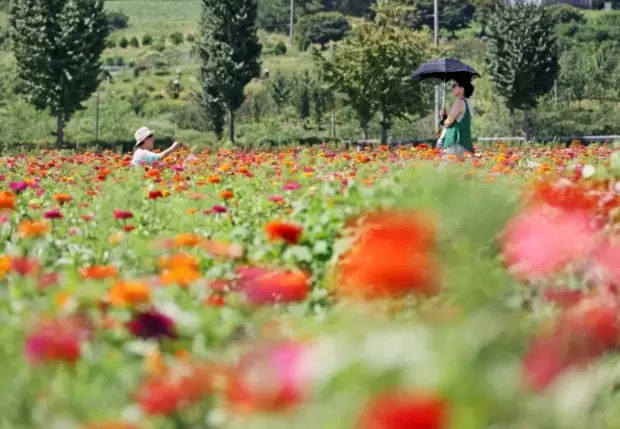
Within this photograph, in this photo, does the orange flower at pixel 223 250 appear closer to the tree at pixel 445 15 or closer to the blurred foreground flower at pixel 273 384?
the blurred foreground flower at pixel 273 384

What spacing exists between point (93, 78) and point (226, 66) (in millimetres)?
4687

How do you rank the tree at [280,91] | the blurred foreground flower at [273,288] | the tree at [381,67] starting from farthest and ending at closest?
the tree at [280,91], the tree at [381,67], the blurred foreground flower at [273,288]

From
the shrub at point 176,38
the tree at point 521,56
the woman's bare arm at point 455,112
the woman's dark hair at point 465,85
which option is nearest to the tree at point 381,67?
the tree at point 521,56

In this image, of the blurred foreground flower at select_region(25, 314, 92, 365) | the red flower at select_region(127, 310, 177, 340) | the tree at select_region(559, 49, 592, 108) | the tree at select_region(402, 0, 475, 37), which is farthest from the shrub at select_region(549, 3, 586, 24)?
the blurred foreground flower at select_region(25, 314, 92, 365)

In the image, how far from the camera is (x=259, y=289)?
255cm

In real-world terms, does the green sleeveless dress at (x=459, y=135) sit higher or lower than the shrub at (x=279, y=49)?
lower

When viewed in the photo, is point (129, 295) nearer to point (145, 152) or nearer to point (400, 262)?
point (400, 262)

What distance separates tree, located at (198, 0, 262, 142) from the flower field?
3109 centimetres

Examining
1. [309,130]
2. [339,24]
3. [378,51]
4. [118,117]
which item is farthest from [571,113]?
[339,24]

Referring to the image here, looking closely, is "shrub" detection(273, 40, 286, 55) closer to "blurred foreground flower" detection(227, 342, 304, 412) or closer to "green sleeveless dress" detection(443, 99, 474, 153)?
"green sleeveless dress" detection(443, 99, 474, 153)

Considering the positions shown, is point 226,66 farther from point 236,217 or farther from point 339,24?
point 339,24

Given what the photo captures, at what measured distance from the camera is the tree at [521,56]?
1447 inches

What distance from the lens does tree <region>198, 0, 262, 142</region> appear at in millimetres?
35625

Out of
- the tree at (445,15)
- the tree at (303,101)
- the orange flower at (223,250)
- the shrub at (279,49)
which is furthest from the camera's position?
the tree at (445,15)
